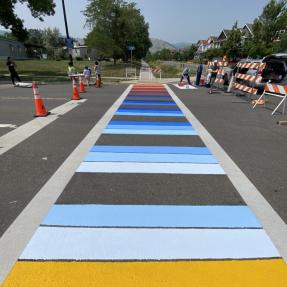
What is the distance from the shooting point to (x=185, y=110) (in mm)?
10375

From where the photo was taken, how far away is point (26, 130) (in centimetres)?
709

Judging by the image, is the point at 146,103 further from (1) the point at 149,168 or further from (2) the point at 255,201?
(2) the point at 255,201

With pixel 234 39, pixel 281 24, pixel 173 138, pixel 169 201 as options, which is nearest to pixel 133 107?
pixel 173 138

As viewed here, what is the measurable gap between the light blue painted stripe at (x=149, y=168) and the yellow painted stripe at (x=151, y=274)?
2.12 metres

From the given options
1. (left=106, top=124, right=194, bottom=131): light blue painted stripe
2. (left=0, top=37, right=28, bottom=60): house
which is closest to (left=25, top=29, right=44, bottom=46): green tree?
(left=0, top=37, right=28, bottom=60): house

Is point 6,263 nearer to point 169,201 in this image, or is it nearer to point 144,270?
point 144,270

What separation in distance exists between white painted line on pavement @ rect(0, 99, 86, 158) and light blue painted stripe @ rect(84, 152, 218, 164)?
73.0 inches

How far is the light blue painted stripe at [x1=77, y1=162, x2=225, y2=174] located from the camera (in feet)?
15.1

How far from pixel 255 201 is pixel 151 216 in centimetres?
143

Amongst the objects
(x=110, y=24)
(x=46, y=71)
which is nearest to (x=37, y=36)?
(x=110, y=24)

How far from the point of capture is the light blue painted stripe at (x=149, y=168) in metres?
4.62

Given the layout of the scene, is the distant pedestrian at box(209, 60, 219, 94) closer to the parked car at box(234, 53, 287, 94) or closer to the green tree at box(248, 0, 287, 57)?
the parked car at box(234, 53, 287, 94)

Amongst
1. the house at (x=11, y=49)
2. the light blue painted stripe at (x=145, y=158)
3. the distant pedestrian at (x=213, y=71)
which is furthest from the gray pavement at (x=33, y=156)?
the house at (x=11, y=49)

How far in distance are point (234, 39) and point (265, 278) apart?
51902 millimetres
